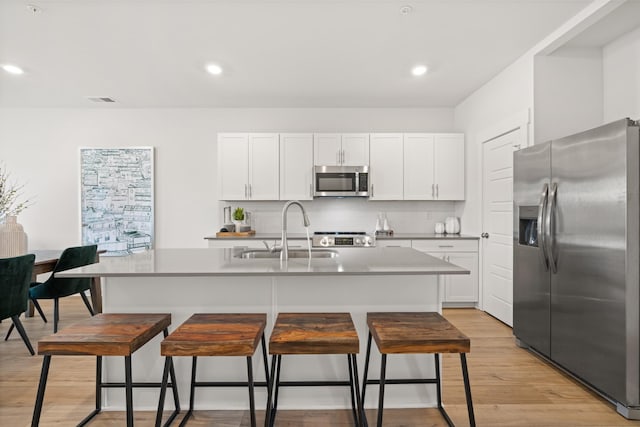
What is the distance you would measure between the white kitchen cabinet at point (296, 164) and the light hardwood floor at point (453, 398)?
262cm

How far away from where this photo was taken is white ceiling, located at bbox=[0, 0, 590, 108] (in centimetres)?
262

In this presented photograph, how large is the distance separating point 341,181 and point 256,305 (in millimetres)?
2801

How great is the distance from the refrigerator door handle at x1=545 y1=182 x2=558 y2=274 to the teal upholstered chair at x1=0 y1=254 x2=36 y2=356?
3.85 meters

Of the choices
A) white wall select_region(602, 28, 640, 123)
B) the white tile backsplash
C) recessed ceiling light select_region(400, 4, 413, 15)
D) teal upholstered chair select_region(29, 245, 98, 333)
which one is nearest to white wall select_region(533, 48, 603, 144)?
white wall select_region(602, 28, 640, 123)

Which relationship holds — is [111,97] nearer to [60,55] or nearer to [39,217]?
[60,55]

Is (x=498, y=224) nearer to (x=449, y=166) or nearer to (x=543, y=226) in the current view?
(x=449, y=166)

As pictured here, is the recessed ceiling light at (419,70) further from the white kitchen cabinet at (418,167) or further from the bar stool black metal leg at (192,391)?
the bar stool black metal leg at (192,391)

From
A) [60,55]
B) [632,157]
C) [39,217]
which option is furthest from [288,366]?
[39,217]

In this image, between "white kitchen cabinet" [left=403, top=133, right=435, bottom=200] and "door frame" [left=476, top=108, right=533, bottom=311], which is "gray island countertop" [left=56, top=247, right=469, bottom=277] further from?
"white kitchen cabinet" [left=403, top=133, right=435, bottom=200]

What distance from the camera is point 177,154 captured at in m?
5.13

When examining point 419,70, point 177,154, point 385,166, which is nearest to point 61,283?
point 177,154

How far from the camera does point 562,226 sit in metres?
2.51

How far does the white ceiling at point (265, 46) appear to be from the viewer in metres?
2.62

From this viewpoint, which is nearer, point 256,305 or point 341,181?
point 256,305
